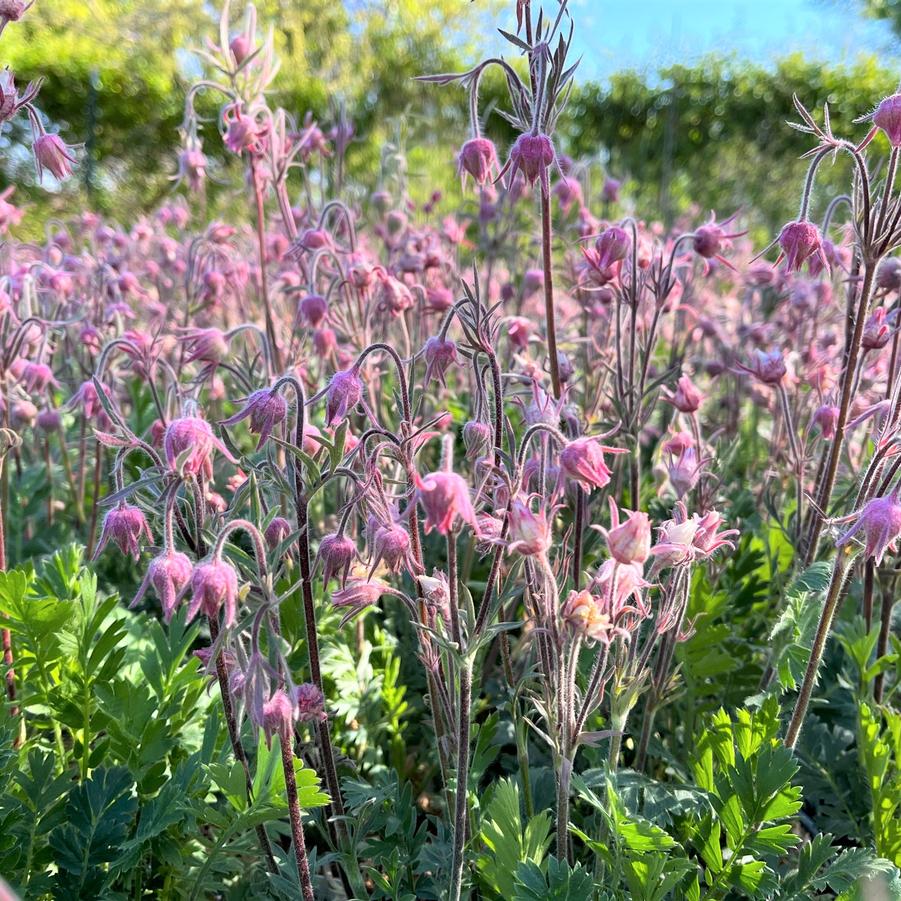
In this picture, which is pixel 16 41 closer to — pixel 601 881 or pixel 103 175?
pixel 103 175

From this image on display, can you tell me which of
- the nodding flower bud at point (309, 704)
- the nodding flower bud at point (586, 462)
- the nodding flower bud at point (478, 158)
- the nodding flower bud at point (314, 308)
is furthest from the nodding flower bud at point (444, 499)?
the nodding flower bud at point (314, 308)

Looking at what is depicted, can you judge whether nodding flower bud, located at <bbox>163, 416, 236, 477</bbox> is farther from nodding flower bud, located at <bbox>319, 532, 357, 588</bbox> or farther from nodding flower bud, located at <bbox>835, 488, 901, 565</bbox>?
nodding flower bud, located at <bbox>835, 488, 901, 565</bbox>

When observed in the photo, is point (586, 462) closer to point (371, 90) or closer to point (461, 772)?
point (461, 772)

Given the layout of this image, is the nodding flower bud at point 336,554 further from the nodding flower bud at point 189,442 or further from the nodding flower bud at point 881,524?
the nodding flower bud at point 881,524

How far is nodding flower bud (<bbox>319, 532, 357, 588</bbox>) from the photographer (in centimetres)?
134

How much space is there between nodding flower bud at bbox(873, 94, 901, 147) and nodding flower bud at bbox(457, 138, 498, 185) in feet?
2.39

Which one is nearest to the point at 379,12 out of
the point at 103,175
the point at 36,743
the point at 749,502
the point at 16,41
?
the point at 103,175

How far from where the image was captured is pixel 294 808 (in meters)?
1.28

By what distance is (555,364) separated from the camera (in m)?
1.83

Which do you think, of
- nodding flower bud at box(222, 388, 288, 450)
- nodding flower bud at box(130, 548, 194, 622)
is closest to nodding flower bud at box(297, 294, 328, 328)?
nodding flower bud at box(222, 388, 288, 450)

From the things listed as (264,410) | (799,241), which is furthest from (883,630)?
(264,410)

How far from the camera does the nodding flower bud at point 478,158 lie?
5.65 ft

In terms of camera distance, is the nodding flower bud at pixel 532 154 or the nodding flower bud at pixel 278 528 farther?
the nodding flower bud at pixel 532 154

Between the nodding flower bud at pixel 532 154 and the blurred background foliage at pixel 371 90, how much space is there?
8.98 meters
